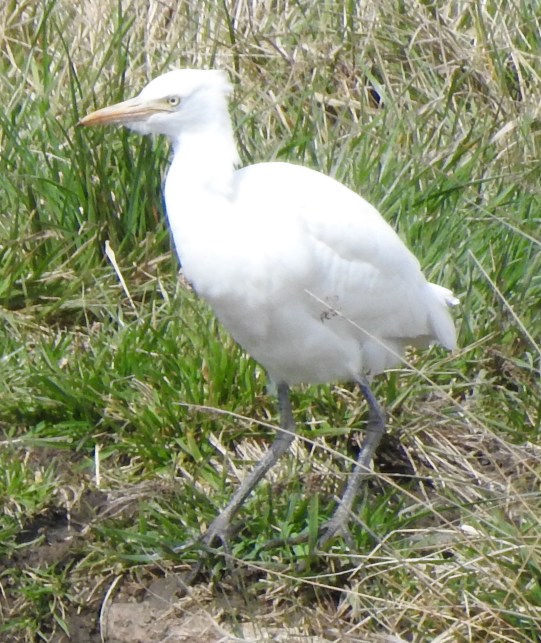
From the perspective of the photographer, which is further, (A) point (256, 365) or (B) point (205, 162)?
(A) point (256, 365)

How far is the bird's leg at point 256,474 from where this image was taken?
2.94m

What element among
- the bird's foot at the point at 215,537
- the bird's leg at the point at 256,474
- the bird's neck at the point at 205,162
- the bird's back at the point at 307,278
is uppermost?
the bird's neck at the point at 205,162

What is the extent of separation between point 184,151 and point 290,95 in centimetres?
164

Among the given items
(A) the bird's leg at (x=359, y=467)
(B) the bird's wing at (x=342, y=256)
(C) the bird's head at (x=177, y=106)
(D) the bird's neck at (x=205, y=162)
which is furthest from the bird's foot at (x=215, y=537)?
(C) the bird's head at (x=177, y=106)

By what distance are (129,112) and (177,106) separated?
14 cm

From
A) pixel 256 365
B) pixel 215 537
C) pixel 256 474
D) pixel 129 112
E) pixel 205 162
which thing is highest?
Answer: pixel 129 112

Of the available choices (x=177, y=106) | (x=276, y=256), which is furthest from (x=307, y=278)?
(x=177, y=106)

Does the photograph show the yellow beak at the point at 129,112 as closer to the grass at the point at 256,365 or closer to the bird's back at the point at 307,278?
Result: the bird's back at the point at 307,278

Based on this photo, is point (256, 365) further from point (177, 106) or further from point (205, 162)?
point (177, 106)

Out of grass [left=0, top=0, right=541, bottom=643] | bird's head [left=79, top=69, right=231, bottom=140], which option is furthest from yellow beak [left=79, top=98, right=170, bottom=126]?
grass [left=0, top=0, right=541, bottom=643]

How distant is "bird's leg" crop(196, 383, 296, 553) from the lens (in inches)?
116

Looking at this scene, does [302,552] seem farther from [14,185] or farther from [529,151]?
[529,151]

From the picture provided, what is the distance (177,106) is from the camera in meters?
2.71

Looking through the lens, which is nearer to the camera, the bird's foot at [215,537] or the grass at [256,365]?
the grass at [256,365]
